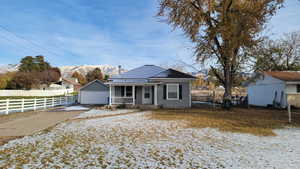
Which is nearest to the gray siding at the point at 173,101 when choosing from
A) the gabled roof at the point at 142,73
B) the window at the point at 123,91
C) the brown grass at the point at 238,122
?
the gabled roof at the point at 142,73

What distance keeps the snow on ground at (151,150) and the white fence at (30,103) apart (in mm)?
8586

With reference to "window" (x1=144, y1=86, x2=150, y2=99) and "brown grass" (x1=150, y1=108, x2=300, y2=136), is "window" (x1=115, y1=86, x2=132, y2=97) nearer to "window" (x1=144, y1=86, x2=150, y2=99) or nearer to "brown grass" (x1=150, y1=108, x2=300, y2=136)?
"window" (x1=144, y1=86, x2=150, y2=99)

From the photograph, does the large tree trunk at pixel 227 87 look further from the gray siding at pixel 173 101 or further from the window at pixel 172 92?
the window at pixel 172 92

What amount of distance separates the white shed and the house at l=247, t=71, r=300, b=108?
17878mm

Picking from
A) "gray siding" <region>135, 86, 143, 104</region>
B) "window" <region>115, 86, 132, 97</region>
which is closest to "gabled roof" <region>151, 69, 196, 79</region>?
"gray siding" <region>135, 86, 143, 104</region>

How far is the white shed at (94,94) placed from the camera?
2319 centimetres

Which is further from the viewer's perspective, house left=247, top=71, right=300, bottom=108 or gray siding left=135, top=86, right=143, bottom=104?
gray siding left=135, top=86, right=143, bottom=104

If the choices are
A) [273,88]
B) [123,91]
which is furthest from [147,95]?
[273,88]

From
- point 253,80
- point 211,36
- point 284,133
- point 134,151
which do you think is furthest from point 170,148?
point 253,80

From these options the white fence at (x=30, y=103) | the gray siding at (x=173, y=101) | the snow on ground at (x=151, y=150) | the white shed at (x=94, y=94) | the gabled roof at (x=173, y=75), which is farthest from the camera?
the white shed at (x=94, y=94)

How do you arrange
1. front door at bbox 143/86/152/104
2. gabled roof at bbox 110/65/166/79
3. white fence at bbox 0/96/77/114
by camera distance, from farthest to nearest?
gabled roof at bbox 110/65/166/79 < front door at bbox 143/86/152/104 < white fence at bbox 0/96/77/114

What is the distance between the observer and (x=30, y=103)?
16.7m

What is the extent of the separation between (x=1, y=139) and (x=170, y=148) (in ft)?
19.3

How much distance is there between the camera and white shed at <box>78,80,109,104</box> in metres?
23.2
